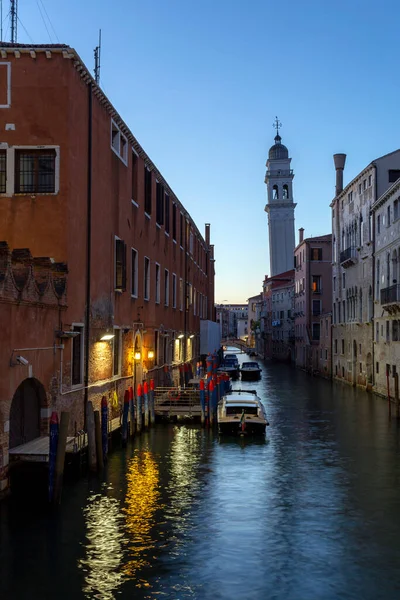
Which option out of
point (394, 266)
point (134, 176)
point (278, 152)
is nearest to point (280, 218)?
point (278, 152)

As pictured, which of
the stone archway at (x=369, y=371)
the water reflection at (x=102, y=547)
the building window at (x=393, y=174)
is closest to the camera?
the water reflection at (x=102, y=547)

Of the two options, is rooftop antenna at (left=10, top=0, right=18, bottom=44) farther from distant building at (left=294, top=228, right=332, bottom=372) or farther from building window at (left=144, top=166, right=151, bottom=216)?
distant building at (left=294, top=228, right=332, bottom=372)

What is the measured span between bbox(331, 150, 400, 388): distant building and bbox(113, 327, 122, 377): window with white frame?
1961 centimetres

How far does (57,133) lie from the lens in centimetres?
1878

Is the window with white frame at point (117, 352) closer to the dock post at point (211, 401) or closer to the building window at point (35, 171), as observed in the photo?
the dock post at point (211, 401)

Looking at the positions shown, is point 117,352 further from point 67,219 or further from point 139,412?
point 67,219

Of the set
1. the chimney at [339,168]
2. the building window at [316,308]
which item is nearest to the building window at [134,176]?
the chimney at [339,168]

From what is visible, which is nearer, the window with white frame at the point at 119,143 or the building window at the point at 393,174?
the window with white frame at the point at 119,143

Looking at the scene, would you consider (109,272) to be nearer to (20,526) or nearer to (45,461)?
(45,461)

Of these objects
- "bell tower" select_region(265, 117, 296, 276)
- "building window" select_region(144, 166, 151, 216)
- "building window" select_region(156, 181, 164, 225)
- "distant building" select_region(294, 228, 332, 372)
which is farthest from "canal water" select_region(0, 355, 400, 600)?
"bell tower" select_region(265, 117, 296, 276)

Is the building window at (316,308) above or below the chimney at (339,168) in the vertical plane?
below

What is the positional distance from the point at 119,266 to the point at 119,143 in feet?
14.8

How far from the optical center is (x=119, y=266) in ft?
76.8

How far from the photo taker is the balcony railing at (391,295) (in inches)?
1375
